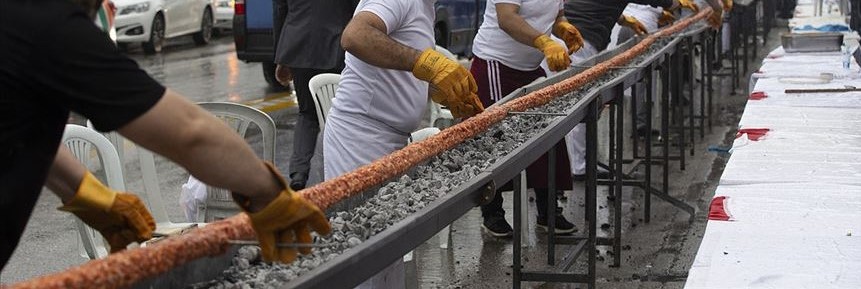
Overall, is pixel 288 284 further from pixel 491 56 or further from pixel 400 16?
pixel 491 56

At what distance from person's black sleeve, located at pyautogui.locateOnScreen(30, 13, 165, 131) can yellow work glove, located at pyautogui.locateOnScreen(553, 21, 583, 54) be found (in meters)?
5.57

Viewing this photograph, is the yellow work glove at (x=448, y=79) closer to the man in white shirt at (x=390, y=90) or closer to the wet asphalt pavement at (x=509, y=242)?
the man in white shirt at (x=390, y=90)

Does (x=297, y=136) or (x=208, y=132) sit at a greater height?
(x=208, y=132)

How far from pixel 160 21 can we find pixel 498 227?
13666 millimetres

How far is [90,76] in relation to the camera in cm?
208

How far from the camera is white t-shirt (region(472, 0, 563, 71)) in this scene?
23.4ft

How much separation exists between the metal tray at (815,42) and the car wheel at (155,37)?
37.8ft

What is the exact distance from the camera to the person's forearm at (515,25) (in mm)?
6863

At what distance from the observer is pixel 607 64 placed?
6918 mm

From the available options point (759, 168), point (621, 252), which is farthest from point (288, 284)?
point (621, 252)

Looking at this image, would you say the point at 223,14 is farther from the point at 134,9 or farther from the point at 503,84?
the point at 503,84

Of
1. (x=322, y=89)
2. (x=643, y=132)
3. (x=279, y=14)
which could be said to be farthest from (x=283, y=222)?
(x=643, y=132)

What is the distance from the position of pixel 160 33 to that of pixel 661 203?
13035 millimetres

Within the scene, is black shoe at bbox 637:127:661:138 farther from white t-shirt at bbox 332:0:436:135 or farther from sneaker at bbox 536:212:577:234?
white t-shirt at bbox 332:0:436:135
